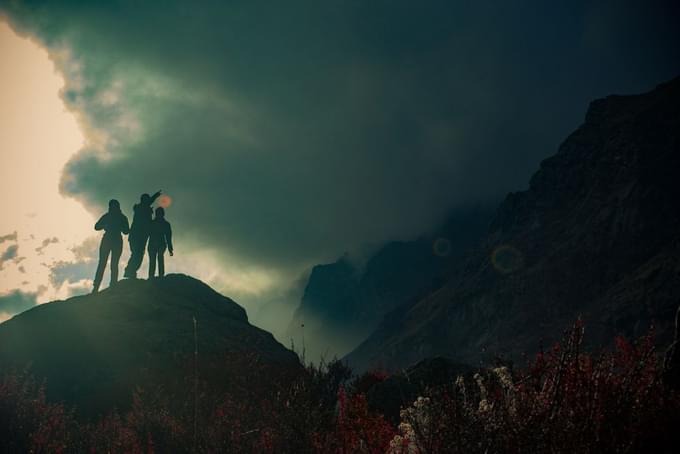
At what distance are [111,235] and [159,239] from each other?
6.34 ft

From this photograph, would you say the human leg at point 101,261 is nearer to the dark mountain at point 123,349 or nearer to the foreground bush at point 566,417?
the dark mountain at point 123,349

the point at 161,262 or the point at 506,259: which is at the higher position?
the point at 506,259

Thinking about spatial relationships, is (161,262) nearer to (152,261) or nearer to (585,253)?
(152,261)

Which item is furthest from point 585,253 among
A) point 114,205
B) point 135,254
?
point 114,205

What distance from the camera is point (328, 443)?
4895mm

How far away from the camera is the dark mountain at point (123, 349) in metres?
11.6

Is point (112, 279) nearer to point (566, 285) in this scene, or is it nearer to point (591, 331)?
point (591, 331)

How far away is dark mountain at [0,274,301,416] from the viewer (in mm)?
11625

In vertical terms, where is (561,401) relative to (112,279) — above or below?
below

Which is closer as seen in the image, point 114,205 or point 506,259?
point 114,205

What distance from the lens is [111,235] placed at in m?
15.6

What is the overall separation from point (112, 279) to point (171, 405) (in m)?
8.06

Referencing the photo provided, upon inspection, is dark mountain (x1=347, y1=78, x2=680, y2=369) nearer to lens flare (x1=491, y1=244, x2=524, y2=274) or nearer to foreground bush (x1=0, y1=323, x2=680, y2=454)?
lens flare (x1=491, y1=244, x2=524, y2=274)

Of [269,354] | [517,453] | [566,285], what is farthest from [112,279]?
[566,285]
